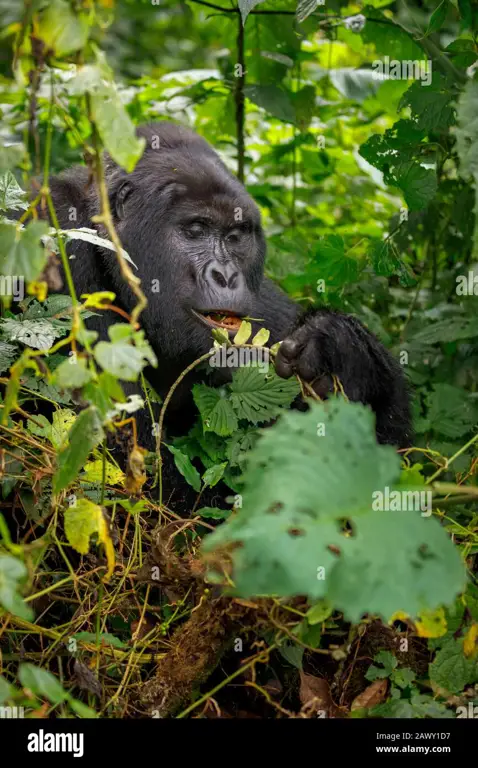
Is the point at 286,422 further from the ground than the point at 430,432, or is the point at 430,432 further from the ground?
the point at 430,432

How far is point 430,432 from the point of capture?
4430 mm

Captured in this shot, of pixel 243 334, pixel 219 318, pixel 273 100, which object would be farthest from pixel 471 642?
pixel 273 100

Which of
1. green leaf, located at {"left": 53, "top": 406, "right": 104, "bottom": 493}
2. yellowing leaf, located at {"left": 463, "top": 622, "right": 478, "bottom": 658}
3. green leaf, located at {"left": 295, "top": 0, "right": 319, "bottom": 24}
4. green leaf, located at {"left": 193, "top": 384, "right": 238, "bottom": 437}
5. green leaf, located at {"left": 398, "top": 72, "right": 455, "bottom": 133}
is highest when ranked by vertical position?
green leaf, located at {"left": 295, "top": 0, "right": 319, "bottom": 24}

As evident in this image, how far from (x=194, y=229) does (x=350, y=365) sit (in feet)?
3.15

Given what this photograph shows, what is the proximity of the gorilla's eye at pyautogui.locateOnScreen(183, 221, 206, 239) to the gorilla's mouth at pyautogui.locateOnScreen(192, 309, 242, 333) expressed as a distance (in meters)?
0.38

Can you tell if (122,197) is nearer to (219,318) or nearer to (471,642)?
(219,318)

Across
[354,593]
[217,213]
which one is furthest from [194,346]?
[354,593]

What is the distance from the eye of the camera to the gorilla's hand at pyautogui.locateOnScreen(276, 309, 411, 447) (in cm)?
337

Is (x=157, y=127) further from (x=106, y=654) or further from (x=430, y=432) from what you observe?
(x=106, y=654)

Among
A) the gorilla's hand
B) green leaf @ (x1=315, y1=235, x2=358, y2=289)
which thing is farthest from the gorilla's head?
the gorilla's hand

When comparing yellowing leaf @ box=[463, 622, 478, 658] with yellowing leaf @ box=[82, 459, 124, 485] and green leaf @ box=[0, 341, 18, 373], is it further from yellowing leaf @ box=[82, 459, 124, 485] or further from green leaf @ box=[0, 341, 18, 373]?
green leaf @ box=[0, 341, 18, 373]

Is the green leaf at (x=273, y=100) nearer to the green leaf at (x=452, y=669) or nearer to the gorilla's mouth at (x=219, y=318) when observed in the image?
the gorilla's mouth at (x=219, y=318)

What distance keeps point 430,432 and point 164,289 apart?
4.82 feet

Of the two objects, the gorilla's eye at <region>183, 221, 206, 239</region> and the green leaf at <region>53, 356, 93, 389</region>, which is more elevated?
the gorilla's eye at <region>183, 221, 206, 239</region>
